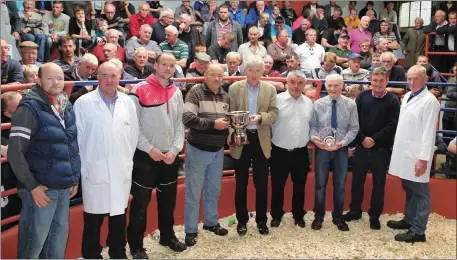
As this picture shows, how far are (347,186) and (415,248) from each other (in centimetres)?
133

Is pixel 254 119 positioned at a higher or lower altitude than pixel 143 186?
higher

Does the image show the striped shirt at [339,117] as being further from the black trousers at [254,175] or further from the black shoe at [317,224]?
the black shoe at [317,224]

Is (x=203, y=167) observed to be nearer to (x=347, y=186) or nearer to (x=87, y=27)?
(x=347, y=186)

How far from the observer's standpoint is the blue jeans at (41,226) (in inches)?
140

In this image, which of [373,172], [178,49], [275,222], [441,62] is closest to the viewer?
[275,222]

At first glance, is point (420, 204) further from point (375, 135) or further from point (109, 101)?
point (109, 101)

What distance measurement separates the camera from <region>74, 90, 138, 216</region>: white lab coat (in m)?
3.91

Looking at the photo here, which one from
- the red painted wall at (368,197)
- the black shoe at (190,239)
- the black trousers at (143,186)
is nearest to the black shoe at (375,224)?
the red painted wall at (368,197)

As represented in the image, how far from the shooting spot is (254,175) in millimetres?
5352

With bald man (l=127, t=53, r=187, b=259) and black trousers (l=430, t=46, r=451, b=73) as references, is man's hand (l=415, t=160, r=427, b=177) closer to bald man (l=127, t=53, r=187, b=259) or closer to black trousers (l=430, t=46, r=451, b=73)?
bald man (l=127, t=53, r=187, b=259)

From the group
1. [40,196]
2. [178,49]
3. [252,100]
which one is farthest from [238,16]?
[40,196]

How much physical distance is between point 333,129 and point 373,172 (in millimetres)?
740

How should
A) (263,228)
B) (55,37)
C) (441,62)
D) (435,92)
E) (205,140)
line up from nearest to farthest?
(205,140), (263,228), (435,92), (55,37), (441,62)

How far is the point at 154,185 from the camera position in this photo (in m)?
4.66
